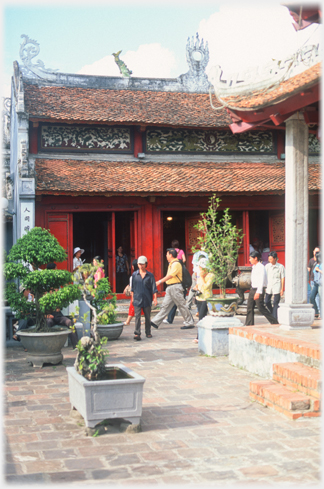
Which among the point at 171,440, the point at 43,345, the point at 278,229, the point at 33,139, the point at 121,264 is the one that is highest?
the point at 33,139

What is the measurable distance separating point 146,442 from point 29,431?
1.22 meters

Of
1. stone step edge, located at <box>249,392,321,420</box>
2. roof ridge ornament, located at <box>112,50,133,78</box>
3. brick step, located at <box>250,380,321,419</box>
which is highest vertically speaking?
roof ridge ornament, located at <box>112,50,133,78</box>

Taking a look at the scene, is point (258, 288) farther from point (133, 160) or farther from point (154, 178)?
point (133, 160)

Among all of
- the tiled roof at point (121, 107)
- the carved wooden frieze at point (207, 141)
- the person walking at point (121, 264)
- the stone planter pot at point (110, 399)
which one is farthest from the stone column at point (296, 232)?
the person walking at point (121, 264)

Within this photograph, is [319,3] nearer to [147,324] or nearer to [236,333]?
[236,333]

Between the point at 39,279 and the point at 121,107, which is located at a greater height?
the point at 121,107

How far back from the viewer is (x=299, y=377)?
614 centimetres

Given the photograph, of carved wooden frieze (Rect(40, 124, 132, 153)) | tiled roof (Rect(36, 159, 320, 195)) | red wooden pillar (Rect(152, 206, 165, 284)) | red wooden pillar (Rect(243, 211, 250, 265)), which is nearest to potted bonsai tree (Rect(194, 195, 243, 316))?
tiled roof (Rect(36, 159, 320, 195))

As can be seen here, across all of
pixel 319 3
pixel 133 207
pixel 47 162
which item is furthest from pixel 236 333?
pixel 47 162

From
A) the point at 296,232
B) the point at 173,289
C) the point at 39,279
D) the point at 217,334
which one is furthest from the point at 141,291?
the point at 296,232

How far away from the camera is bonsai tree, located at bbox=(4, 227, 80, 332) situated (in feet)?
28.0

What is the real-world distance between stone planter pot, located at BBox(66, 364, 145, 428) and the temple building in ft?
33.4

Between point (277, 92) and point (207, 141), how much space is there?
418 inches

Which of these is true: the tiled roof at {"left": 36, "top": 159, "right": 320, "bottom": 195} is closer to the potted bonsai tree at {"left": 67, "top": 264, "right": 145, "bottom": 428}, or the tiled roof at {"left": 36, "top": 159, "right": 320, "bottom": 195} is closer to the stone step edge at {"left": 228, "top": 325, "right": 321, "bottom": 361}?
the stone step edge at {"left": 228, "top": 325, "right": 321, "bottom": 361}
